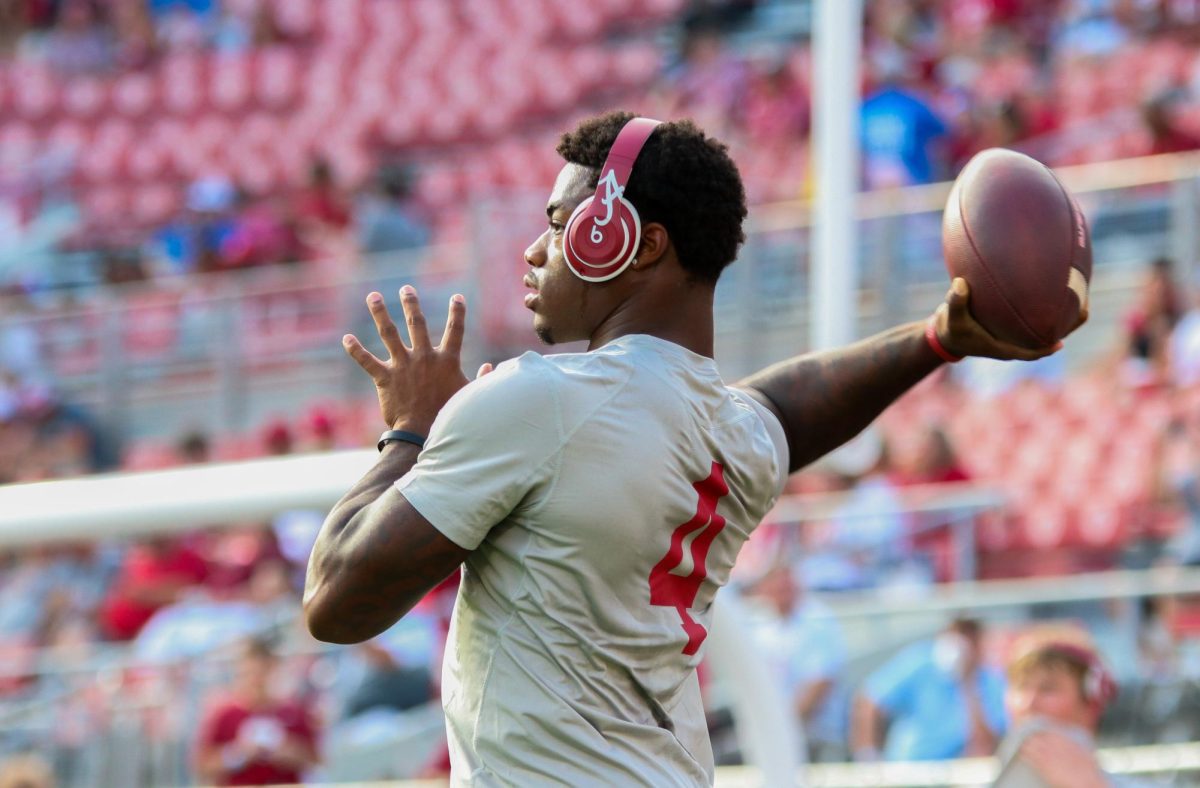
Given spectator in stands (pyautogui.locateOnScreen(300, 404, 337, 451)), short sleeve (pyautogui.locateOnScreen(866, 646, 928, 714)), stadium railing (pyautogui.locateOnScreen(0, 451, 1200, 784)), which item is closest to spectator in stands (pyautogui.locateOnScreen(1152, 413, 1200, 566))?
short sleeve (pyautogui.locateOnScreen(866, 646, 928, 714))

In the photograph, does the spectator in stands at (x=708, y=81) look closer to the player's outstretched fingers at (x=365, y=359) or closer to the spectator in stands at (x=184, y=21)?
the spectator in stands at (x=184, y=21)

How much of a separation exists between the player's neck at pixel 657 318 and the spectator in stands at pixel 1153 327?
6.06 metres

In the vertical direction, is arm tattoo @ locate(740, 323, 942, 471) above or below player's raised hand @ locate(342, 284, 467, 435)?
below

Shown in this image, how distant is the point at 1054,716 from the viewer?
14.8ft

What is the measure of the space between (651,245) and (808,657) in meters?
4.61

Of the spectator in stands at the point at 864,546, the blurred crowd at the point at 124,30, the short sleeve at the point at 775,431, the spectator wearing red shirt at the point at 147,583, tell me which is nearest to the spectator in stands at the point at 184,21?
the blurred crowd at the point at 124,30

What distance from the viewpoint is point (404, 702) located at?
275 inches

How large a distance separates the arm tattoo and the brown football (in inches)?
5.3

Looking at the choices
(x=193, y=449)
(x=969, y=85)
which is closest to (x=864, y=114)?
(x=969, y=85)

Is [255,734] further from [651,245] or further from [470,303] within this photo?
[651,245]

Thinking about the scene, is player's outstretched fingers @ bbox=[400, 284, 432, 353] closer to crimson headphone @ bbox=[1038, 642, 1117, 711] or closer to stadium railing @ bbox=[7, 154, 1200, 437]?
crimson headphone @ bbox=[1038, 642, 1117, 711]

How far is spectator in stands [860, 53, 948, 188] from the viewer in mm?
10383

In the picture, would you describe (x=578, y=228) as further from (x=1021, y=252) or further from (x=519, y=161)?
(x=519, y=161)

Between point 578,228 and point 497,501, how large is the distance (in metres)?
0.40
